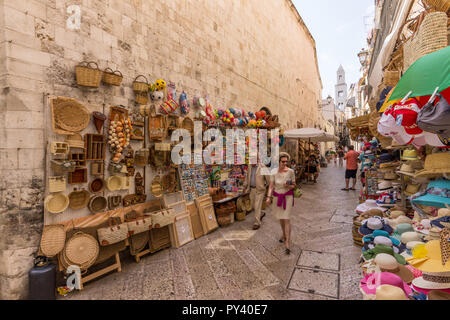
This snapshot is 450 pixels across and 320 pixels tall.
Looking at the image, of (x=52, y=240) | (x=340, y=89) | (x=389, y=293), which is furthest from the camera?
(x=340, y=89)

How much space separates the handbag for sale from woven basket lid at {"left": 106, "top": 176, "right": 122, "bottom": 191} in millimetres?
3782

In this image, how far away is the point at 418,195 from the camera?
317 cm

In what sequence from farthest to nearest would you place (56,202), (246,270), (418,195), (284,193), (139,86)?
(284,193) < (139,86) < (246,270) < (418,195) < (56,202)

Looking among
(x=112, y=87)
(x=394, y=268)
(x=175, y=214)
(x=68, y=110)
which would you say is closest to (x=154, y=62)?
(x=112, y=87)

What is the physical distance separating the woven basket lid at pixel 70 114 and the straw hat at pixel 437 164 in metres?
4.49

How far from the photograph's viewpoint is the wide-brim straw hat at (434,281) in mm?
1681

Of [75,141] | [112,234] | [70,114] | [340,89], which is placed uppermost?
[340,89]

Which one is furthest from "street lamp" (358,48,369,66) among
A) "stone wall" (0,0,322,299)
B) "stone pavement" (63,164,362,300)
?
"stone pavement" (63,164,362,300)

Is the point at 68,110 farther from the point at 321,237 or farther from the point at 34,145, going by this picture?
the point at 321,237

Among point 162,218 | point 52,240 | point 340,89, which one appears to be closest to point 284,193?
point 162,218

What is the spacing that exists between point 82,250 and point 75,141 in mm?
1422

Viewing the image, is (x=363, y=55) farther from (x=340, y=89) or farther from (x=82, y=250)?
(x=340, y=89)

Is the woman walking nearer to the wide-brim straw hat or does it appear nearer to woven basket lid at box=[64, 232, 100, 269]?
the wide-brim straw hat

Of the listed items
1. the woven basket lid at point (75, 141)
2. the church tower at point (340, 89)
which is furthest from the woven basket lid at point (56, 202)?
the church tower at point (340, 89)
